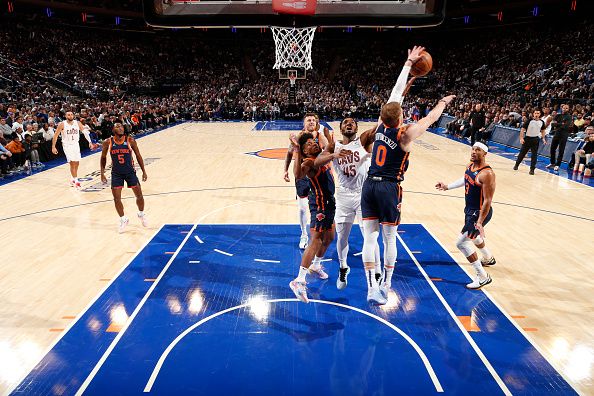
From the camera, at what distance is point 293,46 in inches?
605

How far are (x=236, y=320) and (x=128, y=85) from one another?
3282 centimetres

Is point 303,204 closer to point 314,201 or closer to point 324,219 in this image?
point 314,201

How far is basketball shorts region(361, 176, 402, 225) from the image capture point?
4.43 metres

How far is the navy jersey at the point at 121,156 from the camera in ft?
23.4

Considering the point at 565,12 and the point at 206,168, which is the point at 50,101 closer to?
the point at 206,168

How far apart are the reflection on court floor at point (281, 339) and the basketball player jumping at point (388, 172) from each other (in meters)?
0.63

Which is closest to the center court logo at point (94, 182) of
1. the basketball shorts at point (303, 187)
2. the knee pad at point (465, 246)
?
the basketball shorts at point (303, 187)

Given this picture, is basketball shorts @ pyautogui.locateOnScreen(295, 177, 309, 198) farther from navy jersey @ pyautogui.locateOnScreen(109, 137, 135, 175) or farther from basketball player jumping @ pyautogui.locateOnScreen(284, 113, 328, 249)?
navy jersey @ pyautogui.locateOnScreen(109, 137, 135, 175)

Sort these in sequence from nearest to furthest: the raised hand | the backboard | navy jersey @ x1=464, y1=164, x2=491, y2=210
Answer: the raised hand
navy jersey @ x1=464, y1=164, x2=491, y2=210
the backboard

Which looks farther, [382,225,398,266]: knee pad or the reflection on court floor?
[382,225,398,266]: knee pad

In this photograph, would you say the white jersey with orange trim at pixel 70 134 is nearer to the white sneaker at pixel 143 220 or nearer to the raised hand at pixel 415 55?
the white sneaker at pixel 143 220

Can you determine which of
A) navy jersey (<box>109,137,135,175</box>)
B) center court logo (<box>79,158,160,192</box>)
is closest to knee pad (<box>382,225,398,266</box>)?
navy jersey (<box>109,137,135,175</box>)

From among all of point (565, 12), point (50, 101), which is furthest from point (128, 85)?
point (565, 12)

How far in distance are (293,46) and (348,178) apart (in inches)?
450
